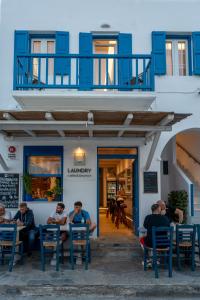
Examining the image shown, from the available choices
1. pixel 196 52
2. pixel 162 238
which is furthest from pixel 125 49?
pixel 162 238

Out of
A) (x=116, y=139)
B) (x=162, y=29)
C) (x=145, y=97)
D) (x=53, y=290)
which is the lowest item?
(x=53, y=290)

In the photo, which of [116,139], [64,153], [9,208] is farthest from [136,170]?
[9,208]

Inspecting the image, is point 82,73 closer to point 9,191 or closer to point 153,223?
point 9,191

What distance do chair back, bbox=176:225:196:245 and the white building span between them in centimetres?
187

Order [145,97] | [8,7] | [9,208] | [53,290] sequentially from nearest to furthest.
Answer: [53,290] < [145,97] < [9,208] < [8,7]

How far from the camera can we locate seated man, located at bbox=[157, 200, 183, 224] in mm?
9111

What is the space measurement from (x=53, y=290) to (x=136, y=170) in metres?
4.61

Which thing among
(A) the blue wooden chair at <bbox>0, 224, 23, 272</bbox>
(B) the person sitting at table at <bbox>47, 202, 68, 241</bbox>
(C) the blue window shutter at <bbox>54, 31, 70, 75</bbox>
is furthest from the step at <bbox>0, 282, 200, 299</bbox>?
(C) the blue window shutter at <bbox>54, 31, 70, 75</bbox>

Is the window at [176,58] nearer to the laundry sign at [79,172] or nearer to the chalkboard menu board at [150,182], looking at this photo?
the chalkboard menu board at [150,182]

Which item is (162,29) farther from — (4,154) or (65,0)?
(4,154)

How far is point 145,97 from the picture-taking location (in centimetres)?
922

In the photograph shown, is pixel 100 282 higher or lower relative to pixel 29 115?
lower

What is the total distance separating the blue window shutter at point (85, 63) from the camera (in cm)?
1004

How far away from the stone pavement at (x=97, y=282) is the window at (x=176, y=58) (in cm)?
577
